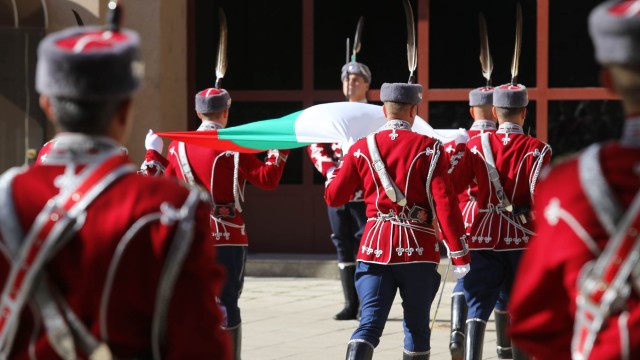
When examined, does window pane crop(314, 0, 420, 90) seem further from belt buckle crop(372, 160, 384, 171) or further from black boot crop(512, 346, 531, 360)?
belt buckle crop(372, 160, 384, 171)

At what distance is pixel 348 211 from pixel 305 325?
1002 mm

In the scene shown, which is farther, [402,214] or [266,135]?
[266,135]

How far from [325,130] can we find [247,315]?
107 inches

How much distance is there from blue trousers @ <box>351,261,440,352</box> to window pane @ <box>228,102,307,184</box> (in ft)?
21.7

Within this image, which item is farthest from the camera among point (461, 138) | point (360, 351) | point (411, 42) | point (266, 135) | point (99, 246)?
point (411, 42)

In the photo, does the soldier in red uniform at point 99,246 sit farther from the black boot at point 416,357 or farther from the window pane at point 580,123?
the window pane at point 580,123

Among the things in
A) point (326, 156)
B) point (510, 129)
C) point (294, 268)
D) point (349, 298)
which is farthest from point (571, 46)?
point (510, 129)

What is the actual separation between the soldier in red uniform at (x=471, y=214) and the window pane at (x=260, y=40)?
5.13m

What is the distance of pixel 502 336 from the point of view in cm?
857

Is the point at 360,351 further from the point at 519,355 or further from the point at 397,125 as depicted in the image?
the point at 519,355

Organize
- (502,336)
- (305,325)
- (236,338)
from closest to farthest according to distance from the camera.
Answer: (236,338), (502,336), (305,325)

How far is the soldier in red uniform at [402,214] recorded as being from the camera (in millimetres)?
6914

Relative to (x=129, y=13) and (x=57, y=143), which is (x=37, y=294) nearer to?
(x=57, y=143)

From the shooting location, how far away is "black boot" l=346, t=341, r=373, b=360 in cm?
668
